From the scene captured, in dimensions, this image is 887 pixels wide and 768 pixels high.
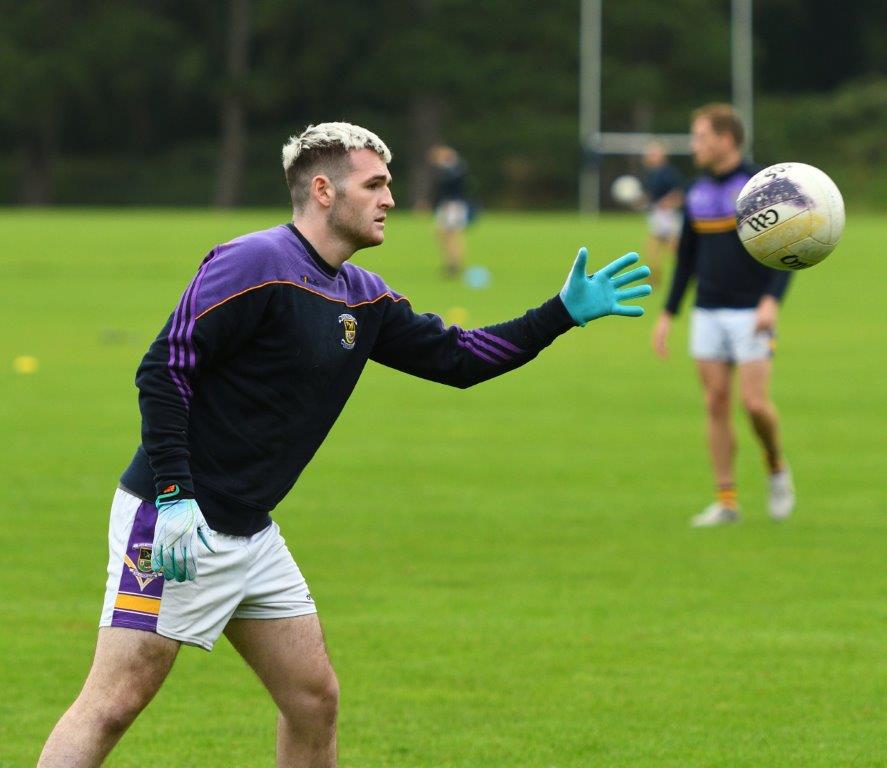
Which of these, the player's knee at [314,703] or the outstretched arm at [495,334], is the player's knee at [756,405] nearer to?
the outstretched arm at [495,334]

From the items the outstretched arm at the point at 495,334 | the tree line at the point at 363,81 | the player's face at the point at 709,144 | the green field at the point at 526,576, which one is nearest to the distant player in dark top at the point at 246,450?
the outstretched arm at the point at 495,334

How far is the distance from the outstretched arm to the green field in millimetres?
1524

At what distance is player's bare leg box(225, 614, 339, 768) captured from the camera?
4.97 metres

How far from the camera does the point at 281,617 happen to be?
196 inches

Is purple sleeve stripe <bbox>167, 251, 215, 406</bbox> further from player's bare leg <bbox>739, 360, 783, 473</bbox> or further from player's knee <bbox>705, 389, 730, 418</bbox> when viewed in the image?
player's knee <bbox>705, 389, 730, 418</bbox>

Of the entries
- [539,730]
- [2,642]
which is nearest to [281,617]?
[539,730]

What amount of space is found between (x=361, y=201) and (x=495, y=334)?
2.39 feet

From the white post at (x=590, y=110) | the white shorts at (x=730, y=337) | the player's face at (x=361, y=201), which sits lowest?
the white post at (x=590, y=110)

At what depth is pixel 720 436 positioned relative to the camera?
35.2ft

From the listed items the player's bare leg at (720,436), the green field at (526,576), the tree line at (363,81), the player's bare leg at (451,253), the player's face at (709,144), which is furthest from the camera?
the tree line at (363,81)

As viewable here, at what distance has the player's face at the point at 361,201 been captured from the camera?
4.98 metres

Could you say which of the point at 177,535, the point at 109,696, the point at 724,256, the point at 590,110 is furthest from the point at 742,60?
the point at 109,696

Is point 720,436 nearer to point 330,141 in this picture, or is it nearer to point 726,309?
point 726,309

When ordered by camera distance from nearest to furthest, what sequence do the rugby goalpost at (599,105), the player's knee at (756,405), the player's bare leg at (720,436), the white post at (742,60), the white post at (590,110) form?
the player's knee at (756,405) < the player's bare leg at (720,436) < the rugby goalpost at (599,105) < the white post at (590,110) < the white post at (742,60)
